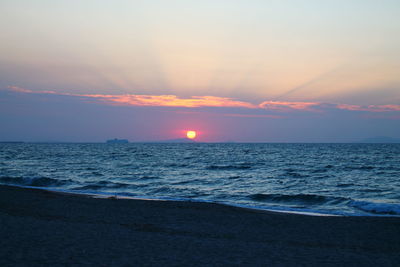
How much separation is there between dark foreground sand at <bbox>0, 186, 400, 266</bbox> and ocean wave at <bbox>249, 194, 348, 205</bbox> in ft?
21.3

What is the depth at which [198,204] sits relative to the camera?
62.2 ft

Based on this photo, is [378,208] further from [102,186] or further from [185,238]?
[102,186]

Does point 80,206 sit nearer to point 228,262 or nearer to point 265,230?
point 265,230

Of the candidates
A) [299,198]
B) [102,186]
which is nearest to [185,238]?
[299,198]

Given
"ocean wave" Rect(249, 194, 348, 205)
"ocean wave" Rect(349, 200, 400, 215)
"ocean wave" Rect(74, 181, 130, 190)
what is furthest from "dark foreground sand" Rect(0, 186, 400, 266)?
"ocean wave" Rect(74, 181, 130, 190)

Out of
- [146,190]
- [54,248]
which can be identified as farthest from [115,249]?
[146,190]

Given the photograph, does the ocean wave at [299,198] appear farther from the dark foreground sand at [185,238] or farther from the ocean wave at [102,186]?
the ocean wave at [102,186]

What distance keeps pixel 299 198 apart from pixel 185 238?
1422 centimetres

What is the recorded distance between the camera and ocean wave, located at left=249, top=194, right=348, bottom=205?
2198cm

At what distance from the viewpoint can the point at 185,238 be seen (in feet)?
34.4

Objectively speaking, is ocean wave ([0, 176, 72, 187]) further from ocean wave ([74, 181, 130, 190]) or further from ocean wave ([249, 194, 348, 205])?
ocean wave ([249, 194, 348, 205])

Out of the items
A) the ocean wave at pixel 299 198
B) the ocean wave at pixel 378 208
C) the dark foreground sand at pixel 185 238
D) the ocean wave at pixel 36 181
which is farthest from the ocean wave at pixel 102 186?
the ocean wave at pixel 378 208

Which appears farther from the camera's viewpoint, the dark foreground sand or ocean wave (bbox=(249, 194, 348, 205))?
ocean wave (bbox=(249, 194, 348, 205))

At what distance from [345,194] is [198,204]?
11.6 meters
